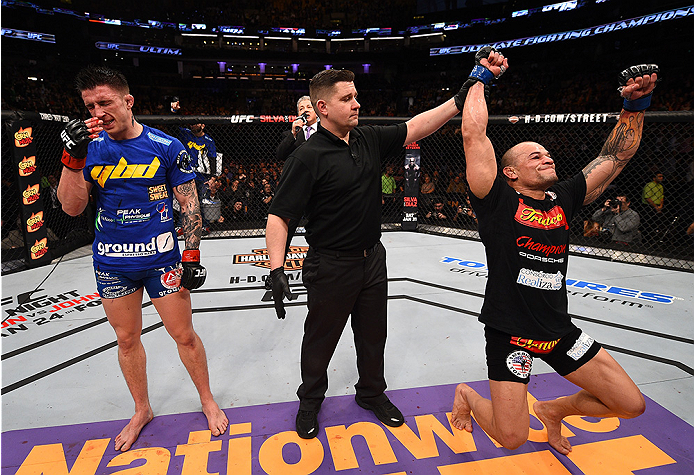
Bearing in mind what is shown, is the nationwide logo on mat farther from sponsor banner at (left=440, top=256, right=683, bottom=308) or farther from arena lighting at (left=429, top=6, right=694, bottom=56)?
arena lighting at (left=429, top=6, right=694, bottom=56)

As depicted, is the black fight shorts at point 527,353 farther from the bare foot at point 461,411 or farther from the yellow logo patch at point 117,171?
the yellow logo patch at point 117,171

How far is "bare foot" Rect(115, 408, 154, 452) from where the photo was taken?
74.4 inches

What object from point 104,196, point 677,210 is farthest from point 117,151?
point 677,210

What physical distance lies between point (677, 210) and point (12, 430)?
843 cm

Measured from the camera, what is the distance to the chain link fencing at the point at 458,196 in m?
4.85

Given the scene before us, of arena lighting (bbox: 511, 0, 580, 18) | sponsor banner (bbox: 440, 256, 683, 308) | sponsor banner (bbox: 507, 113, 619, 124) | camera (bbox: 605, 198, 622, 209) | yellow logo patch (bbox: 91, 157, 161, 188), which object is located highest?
arena lighting (bbox: 511, 0, 580, 18)

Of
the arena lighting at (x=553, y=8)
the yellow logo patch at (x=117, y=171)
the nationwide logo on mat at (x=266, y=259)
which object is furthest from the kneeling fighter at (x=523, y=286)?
the arena lighting at (x=553, y=8)

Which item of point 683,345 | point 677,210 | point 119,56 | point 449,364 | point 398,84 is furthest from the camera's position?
point 398,84

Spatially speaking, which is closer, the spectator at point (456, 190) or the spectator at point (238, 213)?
the spectator at point (238, 213)

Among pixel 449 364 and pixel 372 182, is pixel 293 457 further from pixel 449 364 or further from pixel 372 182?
pixel 372 182

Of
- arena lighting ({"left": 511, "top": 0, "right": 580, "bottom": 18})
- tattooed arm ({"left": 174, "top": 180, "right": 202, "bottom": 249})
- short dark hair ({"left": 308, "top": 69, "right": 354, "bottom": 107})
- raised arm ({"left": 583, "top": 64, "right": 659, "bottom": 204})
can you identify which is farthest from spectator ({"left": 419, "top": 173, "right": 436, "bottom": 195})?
arena lighting ({"left": 511, "top": 0, "right": 580, "bottom": 18})

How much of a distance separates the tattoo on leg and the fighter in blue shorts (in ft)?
6.66

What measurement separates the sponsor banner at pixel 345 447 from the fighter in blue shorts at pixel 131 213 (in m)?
0.12

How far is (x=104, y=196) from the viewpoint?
70.0 inches
